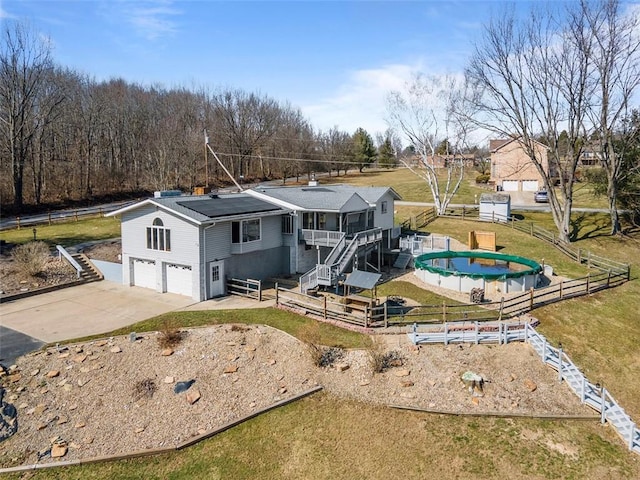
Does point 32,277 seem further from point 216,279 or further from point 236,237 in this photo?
point 236,237

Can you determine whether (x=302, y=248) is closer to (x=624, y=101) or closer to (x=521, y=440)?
(x=521, y=440)

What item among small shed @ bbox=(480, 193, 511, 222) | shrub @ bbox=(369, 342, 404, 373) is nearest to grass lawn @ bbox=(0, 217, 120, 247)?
shrub @ bbox=(369, 342, 404, 373)

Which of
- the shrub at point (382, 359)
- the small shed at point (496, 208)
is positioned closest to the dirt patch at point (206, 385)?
the shrub at point (382, 359)

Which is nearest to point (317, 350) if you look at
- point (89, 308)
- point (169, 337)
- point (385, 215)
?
point (169, 337)

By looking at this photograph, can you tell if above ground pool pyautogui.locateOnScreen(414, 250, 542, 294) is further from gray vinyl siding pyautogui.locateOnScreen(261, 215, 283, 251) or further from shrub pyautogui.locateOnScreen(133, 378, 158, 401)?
shrub pyautogui.locateOnScreen(133, 378, 158, 401)

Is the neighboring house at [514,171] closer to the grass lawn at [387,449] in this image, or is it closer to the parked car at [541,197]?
the parked car at [541,197]
